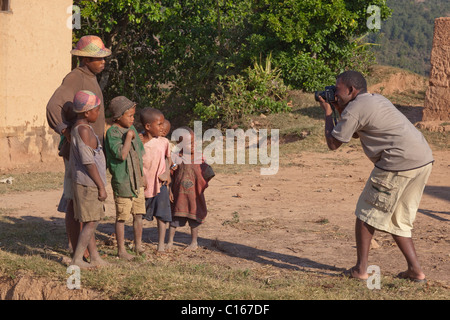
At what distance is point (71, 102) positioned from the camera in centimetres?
492

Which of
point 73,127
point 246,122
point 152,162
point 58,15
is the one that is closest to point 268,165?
point 246,122

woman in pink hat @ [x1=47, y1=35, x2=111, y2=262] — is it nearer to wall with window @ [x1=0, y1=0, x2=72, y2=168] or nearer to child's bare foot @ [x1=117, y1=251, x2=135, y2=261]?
child's bare foot @ [x1=117, y1=251, x2=135, y2=261]

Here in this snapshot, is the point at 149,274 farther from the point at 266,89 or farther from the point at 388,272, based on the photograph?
the point at 266,89

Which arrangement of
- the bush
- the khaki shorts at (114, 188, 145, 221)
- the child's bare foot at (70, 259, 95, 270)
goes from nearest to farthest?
the child's bare foot at (70, 259, 95, 270) → the khaki shorts at (114, 188, 145, 221) → the bush

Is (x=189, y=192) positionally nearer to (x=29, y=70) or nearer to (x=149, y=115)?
(x=149, y=115)

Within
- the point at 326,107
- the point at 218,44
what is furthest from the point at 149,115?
the point at 218,44

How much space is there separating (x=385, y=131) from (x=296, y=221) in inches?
101

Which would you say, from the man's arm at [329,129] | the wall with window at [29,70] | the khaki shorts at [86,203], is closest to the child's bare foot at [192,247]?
the khaki shorts at [86,203]

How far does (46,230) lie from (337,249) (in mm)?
2909

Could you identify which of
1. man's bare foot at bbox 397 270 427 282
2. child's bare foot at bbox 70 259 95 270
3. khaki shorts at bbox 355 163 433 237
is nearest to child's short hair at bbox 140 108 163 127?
child's bare foot at bbox 70 259 95 270

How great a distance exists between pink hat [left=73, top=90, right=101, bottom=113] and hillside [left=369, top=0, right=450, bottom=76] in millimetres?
32730

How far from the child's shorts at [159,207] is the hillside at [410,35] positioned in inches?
1256

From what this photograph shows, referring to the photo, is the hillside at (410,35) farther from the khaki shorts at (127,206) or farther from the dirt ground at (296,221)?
the khaki shorts at (127,206)

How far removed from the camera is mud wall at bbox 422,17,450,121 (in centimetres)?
1185
